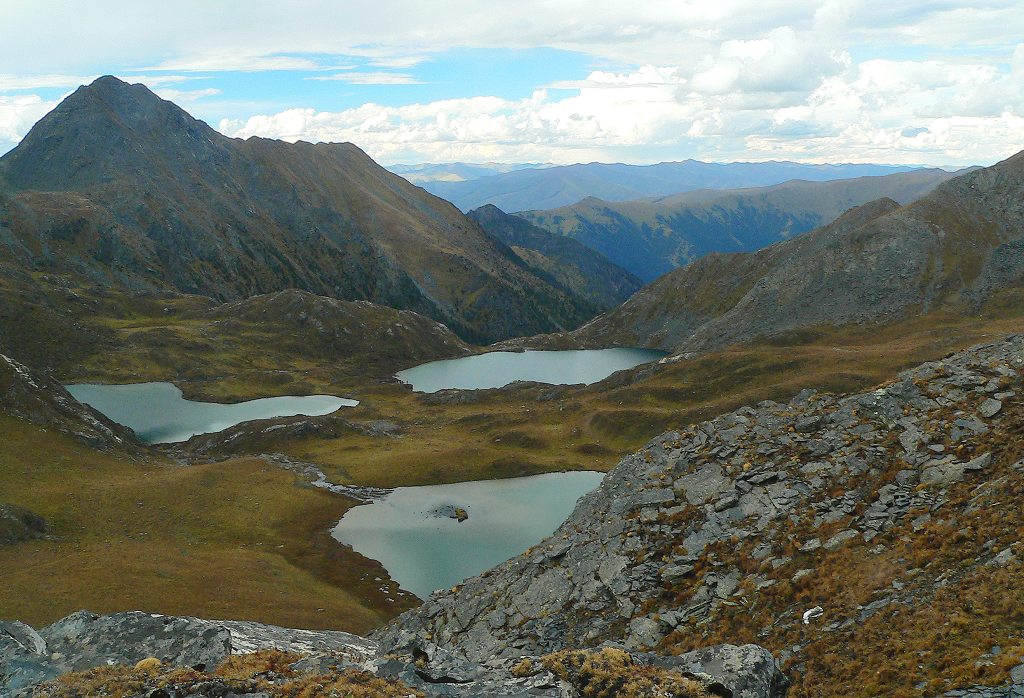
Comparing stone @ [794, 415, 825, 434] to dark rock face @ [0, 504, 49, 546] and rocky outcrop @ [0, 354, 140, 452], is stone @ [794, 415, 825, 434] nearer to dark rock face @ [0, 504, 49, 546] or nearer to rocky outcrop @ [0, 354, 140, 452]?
dark rock face @ [0, 504, 49, 546]

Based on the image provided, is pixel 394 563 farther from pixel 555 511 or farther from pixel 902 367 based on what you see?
pixel 902 367

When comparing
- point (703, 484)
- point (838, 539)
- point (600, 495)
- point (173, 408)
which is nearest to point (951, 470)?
point (838, 539)

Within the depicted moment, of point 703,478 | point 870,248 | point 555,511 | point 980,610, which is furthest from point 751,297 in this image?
Result: point 980,610

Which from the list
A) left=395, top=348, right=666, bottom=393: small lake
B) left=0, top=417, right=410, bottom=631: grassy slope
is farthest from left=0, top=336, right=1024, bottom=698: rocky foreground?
left=395, top=348, right=666, bottom=393: small lake

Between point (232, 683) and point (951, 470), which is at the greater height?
point (951, 470)

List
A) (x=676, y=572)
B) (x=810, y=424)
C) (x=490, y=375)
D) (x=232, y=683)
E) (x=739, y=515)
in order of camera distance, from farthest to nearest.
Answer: (x=490, y=375) < (x=810, y=424) < (x=739, y=515) < (x=676, y=572) < (x=232, y=683)

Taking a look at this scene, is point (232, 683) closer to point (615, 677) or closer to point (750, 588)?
point (615, 677)

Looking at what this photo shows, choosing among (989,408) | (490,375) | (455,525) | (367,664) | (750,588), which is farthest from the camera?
(490,375)
